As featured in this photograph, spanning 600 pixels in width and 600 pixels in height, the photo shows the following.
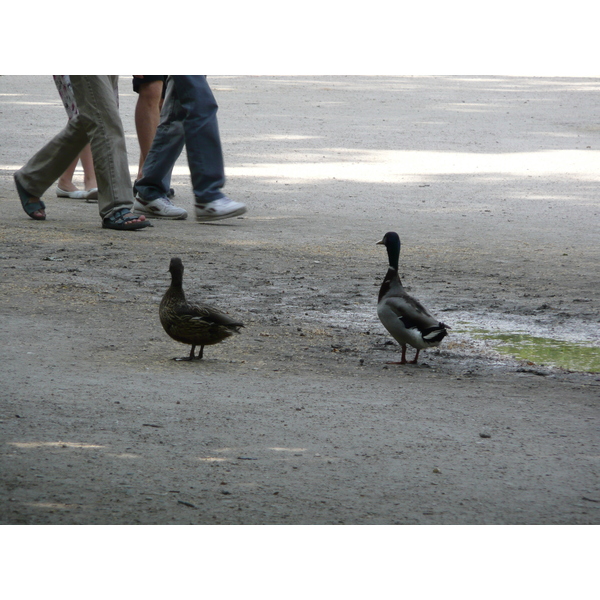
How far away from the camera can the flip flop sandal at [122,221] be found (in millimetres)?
8047

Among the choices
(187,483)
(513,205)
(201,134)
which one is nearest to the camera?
(187,483)

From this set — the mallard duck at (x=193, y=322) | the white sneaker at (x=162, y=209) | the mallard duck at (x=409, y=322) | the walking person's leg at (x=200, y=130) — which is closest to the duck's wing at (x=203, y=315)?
the mallard duck at (x=193, y=322)

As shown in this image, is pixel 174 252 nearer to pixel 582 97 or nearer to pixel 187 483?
pixel 187 483

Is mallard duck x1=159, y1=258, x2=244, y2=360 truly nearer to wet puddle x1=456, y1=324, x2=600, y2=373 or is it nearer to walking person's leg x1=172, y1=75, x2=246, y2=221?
wet puddle x1=456, y1=324, x2=600, y2=373

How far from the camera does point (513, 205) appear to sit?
10.1 metres

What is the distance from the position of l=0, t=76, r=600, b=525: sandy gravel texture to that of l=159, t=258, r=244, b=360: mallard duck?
16 centimetres

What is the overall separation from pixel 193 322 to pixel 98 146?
3.33m

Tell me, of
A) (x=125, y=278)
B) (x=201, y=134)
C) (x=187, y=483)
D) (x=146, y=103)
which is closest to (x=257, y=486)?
(x=187, y=483)

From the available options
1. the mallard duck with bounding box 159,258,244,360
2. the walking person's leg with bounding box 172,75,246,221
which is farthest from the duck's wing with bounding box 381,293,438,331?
the walking person's leg with bounding box 172,75,246,221

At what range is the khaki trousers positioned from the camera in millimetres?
7543

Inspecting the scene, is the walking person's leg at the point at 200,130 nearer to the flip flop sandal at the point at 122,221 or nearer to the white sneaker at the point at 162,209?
the flip flop sandal at the point at 122,221

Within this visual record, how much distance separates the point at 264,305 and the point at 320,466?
8.53 feet

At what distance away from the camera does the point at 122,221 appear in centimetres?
807

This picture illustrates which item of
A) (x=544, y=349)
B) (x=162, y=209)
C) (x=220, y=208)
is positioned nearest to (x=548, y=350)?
(x=544, y=349)
